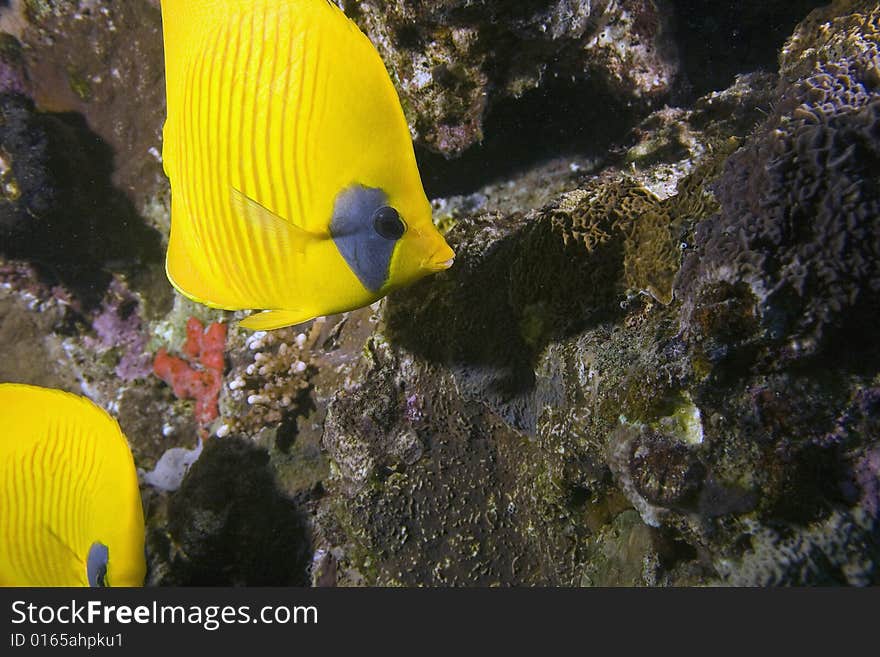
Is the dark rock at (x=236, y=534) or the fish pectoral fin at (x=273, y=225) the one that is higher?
the fish pectoral fin at (x=273, y=225)

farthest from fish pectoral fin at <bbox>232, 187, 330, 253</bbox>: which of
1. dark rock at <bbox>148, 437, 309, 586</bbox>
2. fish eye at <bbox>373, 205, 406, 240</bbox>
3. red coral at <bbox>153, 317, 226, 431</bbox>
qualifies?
red coral at <bbox>153, 317, 226, 431</bbox>

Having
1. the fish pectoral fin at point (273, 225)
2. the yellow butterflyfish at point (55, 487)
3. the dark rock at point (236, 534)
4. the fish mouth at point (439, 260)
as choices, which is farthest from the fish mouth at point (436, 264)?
the dark rock at point (236, 534)

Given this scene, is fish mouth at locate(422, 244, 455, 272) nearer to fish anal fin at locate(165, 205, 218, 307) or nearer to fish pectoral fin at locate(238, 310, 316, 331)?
fish pectoral fin at locate(238, 310, 316, 331)

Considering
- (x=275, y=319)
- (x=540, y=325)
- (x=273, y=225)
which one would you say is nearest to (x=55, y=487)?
(x=275, y=319)

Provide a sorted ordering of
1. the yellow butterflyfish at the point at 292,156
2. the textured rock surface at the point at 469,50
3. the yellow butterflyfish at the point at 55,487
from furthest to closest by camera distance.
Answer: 1. the textured rock surface at the point at 469,50
2. the yellow butterflyfish at the point at 55,487
3. the yellow butterflyfish at the point at 292,156

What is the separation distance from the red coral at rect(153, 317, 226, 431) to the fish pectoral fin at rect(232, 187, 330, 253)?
3460 millimetres

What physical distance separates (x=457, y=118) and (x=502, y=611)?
261 cm

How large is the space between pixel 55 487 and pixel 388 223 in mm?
1929

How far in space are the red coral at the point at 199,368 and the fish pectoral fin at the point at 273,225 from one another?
346 cm

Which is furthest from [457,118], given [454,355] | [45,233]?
[45,233]

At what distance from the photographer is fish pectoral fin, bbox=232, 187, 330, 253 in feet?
4.20

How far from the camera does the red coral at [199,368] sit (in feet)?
14.8

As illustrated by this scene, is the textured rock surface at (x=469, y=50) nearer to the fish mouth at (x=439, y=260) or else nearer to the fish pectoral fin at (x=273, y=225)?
the fish mouth at (x=439, y=260)

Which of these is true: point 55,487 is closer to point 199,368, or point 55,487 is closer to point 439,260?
point 439,260
